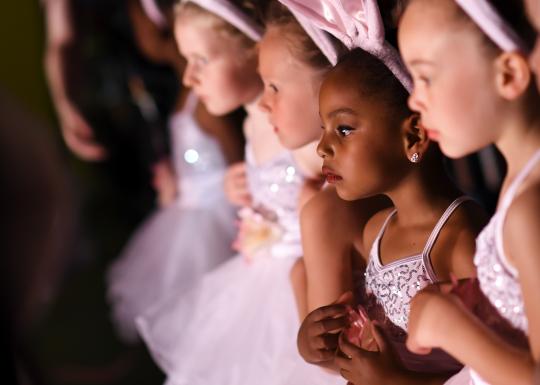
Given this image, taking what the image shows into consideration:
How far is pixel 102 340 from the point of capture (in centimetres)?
267

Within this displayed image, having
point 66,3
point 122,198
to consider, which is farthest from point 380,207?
point 122,198

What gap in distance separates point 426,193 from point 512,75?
0.24 m

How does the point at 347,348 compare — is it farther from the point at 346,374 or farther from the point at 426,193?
the point at 426,193

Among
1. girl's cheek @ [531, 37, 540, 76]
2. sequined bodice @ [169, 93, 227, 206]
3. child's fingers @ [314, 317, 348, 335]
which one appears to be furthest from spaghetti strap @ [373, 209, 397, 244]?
sequined bodice @ [169, 93, 227, 206]

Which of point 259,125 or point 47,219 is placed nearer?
point 47,219

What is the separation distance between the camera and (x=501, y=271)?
82cm

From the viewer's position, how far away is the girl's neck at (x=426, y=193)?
0.98 m

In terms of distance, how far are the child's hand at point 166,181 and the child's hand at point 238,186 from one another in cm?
56

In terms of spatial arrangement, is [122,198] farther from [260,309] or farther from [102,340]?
[260,309]

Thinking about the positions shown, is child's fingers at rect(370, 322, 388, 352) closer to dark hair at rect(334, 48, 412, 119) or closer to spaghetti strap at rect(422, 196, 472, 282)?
spaghetti strap at rect(422, 196, 472, 282)

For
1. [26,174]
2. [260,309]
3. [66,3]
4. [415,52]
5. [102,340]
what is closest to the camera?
[26,174]

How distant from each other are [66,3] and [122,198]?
878mm

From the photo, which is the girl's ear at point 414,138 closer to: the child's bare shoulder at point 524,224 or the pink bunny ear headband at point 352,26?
the pink bunny ear headband at point 352,26

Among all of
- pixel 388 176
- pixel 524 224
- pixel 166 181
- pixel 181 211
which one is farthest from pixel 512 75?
pixel 166 181
